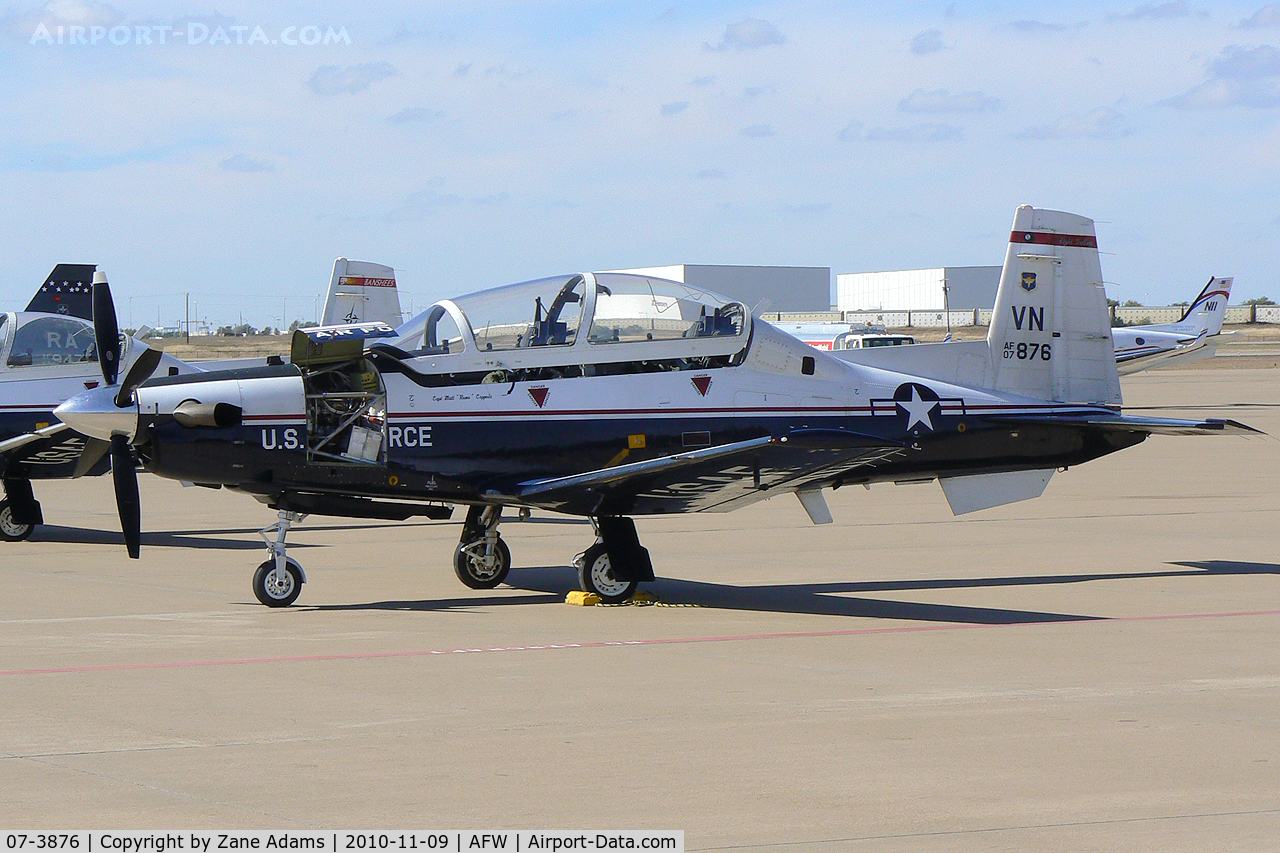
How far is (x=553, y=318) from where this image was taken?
37.9 feet

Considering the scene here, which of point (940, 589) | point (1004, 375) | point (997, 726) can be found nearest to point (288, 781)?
point (997, 726)

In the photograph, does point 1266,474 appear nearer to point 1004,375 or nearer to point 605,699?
point 1004,375

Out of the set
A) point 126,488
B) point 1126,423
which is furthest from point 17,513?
point 1126,423

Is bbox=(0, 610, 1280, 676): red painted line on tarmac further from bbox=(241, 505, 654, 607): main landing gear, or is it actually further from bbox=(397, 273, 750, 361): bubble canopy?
bbox=(397, 273, 750, 361): bubble canopy

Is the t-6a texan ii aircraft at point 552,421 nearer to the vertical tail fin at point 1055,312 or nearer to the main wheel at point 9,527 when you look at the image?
the vertical tail fin at point 1055,312

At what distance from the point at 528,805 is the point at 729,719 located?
188 centimetres

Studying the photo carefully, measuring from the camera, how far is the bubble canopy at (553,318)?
11.5 m

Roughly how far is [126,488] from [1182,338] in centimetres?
Result: 4366

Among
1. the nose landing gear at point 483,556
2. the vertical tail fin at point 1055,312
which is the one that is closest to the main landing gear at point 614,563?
the nose landing gear at point 483,556

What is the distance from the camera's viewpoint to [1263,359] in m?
84.5

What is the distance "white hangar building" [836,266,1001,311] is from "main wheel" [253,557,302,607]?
15228cm

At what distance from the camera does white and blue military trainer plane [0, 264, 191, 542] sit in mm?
16281

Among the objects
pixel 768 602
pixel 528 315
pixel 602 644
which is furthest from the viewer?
pixel 768 602

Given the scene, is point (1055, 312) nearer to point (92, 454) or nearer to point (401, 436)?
point (401, 436)
